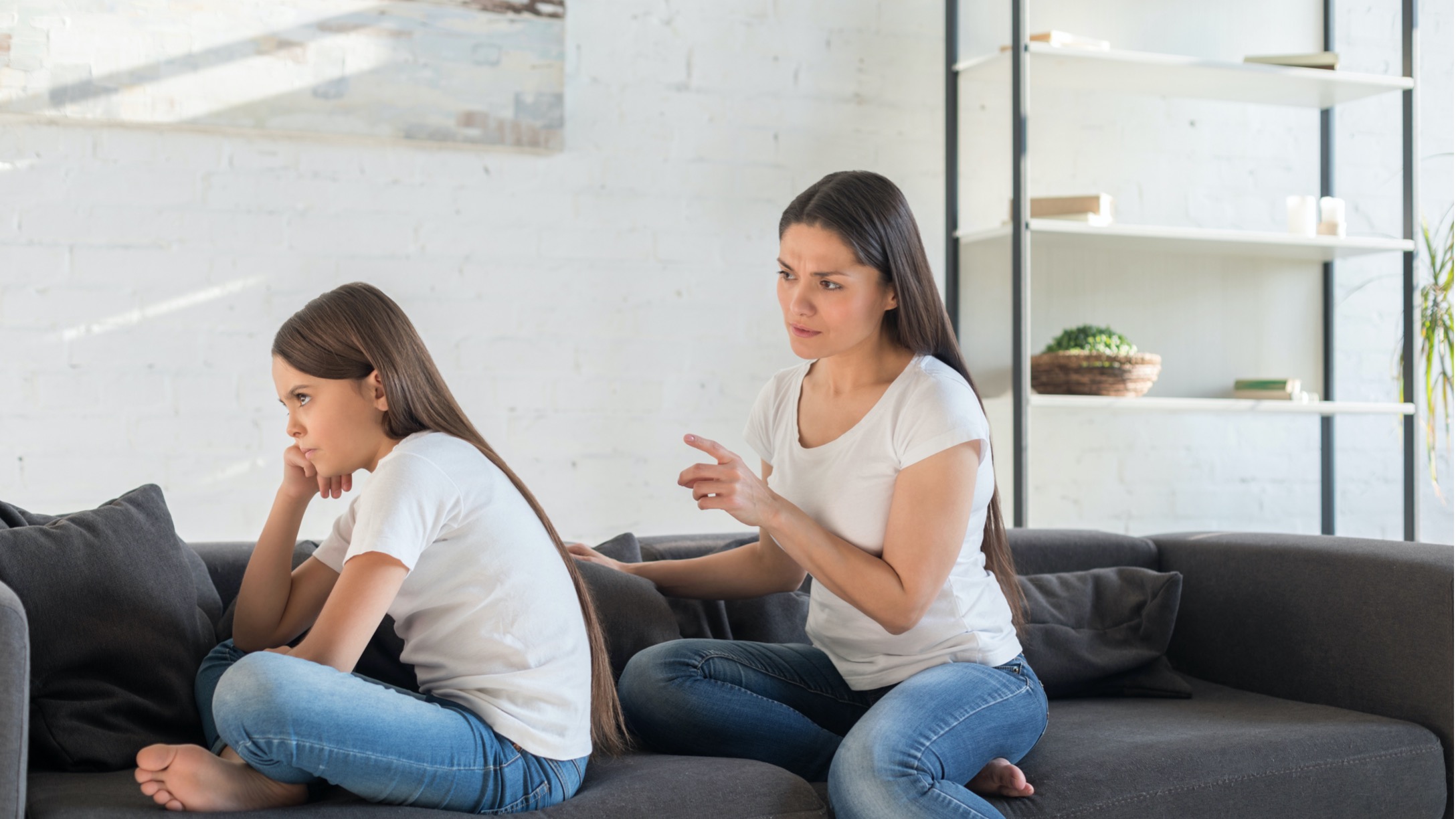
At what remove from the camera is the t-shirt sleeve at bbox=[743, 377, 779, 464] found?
6.19 feet

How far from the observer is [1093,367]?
291cm

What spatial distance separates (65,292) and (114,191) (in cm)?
23

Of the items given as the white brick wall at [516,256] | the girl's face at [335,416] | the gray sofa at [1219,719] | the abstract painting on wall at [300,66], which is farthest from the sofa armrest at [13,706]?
the abstract painting on wall at [300,66]

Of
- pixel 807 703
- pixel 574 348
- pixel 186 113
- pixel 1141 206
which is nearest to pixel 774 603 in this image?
pixel 807 703

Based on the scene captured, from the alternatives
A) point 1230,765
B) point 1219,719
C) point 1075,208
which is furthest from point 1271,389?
point 1230,765

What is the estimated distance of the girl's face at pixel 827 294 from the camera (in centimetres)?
163

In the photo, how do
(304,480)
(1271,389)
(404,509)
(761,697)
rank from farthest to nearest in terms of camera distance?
(1271,389), (761,697), (304,480), (404,509)

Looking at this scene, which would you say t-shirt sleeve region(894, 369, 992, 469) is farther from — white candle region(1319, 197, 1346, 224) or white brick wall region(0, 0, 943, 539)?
white candle region(1319, 197, 1346, 224)

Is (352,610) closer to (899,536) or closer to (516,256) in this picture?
(899,536)

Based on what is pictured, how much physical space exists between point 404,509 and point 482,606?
15cm

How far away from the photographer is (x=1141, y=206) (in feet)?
10.7

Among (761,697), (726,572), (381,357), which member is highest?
(381,357)

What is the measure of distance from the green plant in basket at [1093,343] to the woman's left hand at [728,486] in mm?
1596

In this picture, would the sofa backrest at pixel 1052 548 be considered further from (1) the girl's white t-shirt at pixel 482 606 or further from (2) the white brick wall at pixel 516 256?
(1) the girl's white t-shirt at pixel 482 606
